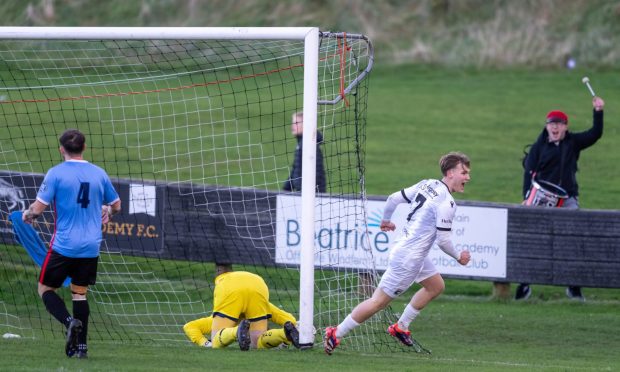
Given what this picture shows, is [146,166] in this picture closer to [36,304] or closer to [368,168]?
[368,168]

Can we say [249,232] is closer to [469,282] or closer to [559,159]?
[469,282]

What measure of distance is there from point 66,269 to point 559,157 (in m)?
7.05

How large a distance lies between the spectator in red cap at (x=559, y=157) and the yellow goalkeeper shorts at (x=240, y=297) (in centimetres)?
459

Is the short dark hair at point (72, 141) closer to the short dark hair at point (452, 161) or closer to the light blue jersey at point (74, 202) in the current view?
the light blue jersey at point (74, 202)

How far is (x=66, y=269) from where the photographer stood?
9.03 m

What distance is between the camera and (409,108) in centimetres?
2577

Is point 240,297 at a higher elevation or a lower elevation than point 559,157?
lower

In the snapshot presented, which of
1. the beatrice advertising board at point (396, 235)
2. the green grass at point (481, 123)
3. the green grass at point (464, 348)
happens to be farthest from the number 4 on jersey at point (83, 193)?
the green grass at point (481, 123)

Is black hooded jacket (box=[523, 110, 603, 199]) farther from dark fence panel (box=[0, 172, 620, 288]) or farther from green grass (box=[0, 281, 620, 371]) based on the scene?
green grass (box=[0, 281, 620, 371])

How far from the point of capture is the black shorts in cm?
898

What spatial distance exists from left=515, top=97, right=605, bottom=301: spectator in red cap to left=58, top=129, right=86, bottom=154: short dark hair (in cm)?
660

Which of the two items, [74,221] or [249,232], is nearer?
[74,221]

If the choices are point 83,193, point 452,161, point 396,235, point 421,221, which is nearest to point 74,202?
point 83,193

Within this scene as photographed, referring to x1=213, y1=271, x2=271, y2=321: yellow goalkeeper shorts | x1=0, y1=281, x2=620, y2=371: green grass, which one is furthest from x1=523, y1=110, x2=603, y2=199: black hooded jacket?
x1=213, y1=271, x2=271, y2=321: yellow goalkeeper shorts
